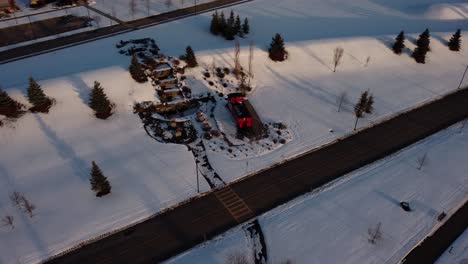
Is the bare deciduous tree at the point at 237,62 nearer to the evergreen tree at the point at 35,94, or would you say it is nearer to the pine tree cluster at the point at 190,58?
the pine tree cluster at the point at 190,58

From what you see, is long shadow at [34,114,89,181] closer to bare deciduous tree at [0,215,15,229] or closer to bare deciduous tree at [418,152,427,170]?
bare deciduous tree at [0,215,15,229]

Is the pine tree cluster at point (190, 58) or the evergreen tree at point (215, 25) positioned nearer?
the pine tree cluster at point (190, 58)

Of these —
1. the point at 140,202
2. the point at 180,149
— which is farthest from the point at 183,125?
→ the point at 140,202

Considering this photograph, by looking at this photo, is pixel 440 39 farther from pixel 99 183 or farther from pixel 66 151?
pixel 66 151

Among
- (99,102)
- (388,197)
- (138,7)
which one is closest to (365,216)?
(388,197)

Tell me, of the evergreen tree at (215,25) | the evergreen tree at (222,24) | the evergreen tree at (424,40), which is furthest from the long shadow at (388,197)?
the evergreen tree at (215,25)

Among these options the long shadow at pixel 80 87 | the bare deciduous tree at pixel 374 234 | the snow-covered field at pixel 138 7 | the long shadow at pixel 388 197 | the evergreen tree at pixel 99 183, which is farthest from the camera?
the snow-covered field at pixel 138 7

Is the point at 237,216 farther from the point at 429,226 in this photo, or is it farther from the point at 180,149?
the point at 429,226
